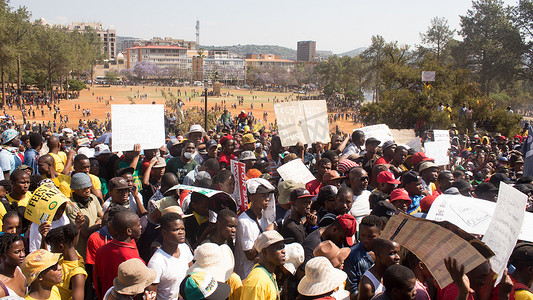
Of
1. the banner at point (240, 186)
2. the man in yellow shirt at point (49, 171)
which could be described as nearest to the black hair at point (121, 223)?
the banner at point (240, 186)

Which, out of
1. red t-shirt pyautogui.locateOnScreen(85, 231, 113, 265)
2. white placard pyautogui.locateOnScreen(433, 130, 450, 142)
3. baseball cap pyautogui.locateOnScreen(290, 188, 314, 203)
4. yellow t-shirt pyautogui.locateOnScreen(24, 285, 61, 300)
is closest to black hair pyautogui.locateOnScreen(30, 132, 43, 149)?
red t-shirt pyautogui.locateOnScreen(85, 231, 113, 265)

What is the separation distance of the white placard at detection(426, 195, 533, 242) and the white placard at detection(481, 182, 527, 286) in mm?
786

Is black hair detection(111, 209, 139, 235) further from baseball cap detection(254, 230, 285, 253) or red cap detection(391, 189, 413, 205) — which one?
red cap detection(391, 189, 413, 205)

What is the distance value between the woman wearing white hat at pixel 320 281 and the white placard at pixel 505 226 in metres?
1.09

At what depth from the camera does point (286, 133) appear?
894 cm

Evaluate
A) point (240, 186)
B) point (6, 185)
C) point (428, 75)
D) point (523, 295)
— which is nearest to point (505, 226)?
point (523, 295)

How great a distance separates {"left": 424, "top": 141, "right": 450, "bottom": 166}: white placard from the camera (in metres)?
8.72

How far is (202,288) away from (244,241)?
1.18 m

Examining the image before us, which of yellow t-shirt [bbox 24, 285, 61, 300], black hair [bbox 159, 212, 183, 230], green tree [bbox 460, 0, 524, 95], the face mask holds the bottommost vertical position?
yellow t-shirt [bbox 24, 285, 61, 300]

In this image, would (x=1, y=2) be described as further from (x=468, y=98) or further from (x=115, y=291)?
(x=115, y=291)

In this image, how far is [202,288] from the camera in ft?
11.0

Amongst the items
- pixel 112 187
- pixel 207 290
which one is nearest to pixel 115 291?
pixel 207 290

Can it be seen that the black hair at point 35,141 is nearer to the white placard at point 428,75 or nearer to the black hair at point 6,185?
the black hair at point 6,185

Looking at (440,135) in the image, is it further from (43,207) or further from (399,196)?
(43,207)
